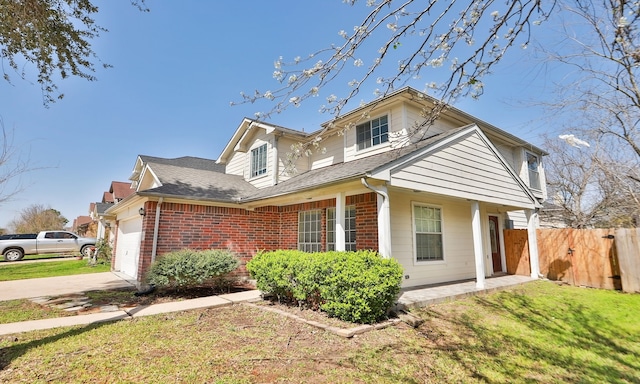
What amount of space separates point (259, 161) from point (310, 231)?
15.1 feet

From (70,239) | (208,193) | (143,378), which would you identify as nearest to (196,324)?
(143,378)

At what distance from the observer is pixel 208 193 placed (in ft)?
32.5

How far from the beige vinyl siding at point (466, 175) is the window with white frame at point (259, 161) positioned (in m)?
7.13

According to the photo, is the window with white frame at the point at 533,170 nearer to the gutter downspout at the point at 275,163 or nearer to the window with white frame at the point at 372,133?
the window with white frame at the point at 372,133

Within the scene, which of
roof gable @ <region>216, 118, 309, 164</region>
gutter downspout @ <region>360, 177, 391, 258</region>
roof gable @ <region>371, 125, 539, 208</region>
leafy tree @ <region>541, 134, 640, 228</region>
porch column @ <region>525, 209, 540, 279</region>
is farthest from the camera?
leafy tree @ <region>541, 134, 640, 228</region>

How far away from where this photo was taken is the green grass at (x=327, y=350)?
358cm

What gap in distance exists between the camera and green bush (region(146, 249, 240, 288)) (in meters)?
7.72

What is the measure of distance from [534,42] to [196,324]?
672 cm

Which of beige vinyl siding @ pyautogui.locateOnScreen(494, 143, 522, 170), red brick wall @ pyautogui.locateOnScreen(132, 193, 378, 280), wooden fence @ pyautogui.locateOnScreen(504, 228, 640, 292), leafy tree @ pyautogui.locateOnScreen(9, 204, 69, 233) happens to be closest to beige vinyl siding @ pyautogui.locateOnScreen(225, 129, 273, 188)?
red brick wall @ pyautogui.locateOnScreen(132, 193, 378, 280)

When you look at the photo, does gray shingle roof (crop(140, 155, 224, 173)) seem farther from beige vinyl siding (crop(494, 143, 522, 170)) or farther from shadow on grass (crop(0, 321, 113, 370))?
beige vinyl siding (crop(494, 143, 522, 170))

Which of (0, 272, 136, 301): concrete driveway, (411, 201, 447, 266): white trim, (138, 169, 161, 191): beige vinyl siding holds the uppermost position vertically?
(138, 169, 161, 191): beige vinyl siding

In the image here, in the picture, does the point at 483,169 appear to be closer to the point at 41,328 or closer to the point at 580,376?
the point at 580,376

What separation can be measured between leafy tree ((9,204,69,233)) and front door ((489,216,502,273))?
155 ft

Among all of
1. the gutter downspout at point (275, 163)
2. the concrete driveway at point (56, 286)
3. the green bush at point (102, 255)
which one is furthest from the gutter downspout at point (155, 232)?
the green bush at point (102, 255)
